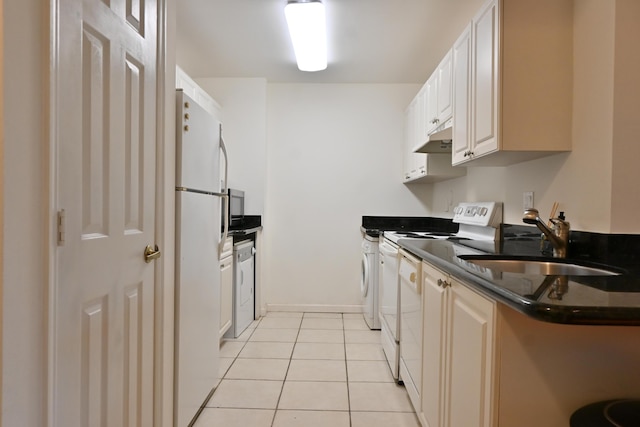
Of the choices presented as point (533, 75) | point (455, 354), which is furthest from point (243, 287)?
point (533, 75)

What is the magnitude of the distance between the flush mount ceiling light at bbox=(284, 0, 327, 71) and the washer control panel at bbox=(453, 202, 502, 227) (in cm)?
172

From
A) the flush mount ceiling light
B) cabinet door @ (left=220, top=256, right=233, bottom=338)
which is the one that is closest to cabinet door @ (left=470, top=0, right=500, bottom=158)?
the flush mount ceiling light

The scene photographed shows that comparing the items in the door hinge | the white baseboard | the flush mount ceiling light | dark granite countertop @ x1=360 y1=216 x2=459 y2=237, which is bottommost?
the white baseboard

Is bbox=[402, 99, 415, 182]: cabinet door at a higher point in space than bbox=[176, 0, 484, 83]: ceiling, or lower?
lower

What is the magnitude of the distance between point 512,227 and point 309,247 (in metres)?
2.35

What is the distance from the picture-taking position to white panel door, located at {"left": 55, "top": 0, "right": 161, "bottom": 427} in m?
0.97

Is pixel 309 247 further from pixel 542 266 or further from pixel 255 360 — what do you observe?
pixel 542 266

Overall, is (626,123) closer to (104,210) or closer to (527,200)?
(527,200)

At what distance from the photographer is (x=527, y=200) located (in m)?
1.97

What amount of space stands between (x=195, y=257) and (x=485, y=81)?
174 centimetres

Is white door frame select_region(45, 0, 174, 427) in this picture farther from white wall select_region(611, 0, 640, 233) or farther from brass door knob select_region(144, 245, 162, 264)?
white wall select_region(611, 0, 640, 233)

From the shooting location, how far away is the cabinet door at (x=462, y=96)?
1979mm

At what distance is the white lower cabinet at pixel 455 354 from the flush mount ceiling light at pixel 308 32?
1.85 metres

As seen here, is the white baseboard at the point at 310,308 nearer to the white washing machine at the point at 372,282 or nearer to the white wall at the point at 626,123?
the white washing machine at the point at 372,282
